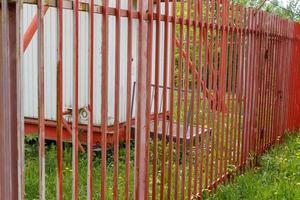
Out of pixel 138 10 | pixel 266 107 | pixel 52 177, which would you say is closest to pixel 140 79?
pixel 138 10

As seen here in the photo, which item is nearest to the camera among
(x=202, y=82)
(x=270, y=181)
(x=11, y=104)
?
(x=11, y=104)

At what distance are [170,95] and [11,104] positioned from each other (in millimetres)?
1931

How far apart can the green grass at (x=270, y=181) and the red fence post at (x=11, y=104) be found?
2967 mm

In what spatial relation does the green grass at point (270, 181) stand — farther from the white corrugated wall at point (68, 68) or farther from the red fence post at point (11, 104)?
the red fence post at point (11, 104)

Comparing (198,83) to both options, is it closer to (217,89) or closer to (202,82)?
(202,82)

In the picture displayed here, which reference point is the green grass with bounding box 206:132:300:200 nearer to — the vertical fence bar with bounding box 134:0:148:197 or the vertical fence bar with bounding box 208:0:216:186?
the vertical fence bar with bounding box 208:0:216:186

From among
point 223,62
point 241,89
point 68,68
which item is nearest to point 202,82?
point 223,62

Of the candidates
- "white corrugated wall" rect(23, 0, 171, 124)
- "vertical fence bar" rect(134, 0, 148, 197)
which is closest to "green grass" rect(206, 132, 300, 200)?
"vertical fence bar" rect(134, 0, 148, 197)

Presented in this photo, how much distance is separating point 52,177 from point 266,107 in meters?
3.33

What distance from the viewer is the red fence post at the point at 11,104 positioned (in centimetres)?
234

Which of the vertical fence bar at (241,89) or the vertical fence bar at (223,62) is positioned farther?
the vertical fence bar at (241,89)

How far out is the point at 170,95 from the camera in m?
4.15

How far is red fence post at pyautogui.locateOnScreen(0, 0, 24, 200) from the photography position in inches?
92.2

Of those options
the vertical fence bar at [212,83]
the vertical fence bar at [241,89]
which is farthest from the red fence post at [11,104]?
the vertical fence bar at [241,89]
